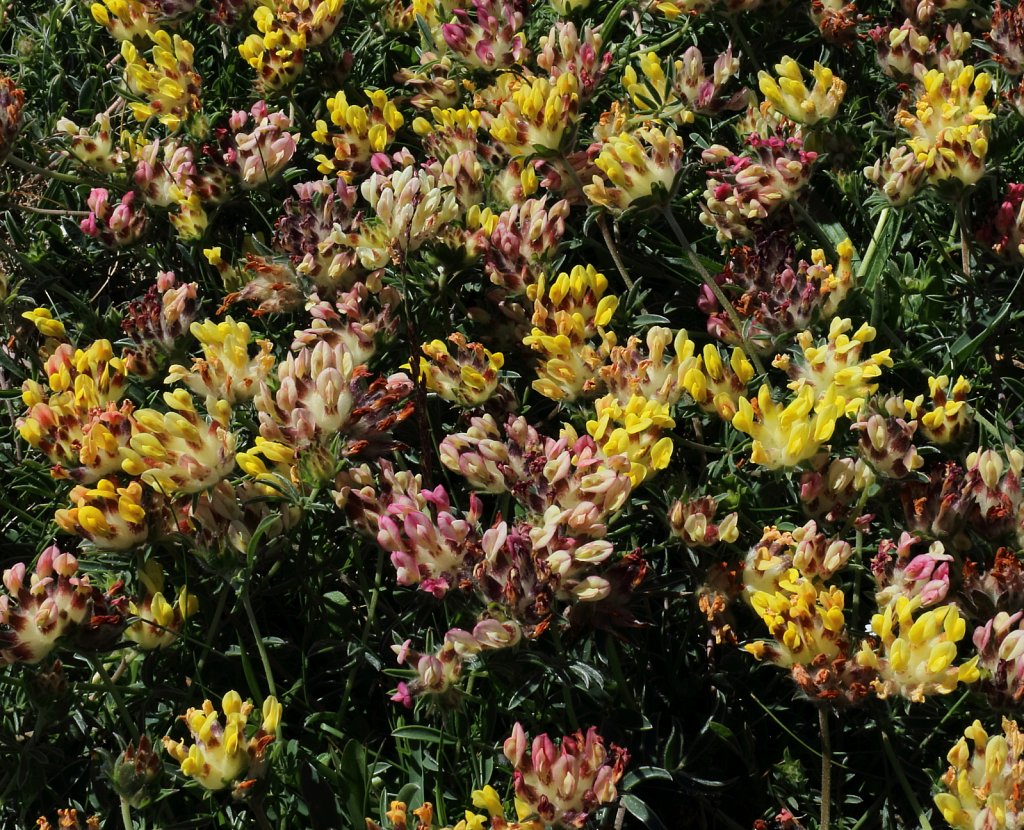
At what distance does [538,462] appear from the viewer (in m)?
2.00

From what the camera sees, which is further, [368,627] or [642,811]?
[368,627]

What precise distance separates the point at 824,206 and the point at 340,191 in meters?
1.13

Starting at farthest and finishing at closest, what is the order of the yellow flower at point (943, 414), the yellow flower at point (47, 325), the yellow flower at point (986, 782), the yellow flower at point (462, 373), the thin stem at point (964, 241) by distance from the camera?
the yellow flower at point (47, 325) < the thin stem at point (964, 241) < the yellow flower at point (462, 373) < the yellow flower at point (943, 414) < the yellow flower at point (986, 782)

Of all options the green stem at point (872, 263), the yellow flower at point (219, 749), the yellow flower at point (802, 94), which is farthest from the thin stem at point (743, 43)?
the yellow flower at point (219, 749)

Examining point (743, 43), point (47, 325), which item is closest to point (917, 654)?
point (743, 43)

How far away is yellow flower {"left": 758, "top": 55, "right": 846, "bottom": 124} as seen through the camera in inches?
103

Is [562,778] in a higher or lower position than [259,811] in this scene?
higher

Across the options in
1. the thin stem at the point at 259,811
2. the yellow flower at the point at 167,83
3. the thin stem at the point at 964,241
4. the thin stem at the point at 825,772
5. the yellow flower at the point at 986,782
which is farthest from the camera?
the yellow flower at the point at 167,83

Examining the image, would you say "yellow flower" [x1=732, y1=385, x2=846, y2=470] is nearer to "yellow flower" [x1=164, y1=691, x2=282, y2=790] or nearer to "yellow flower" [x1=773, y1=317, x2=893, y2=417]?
"yellow flower" [x1=773, y1=317, x2=893, y2=417]

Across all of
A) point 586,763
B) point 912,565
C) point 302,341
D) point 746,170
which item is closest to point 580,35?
point 746,170

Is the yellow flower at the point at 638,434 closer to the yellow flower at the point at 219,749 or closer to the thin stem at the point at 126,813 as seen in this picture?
the yellow flower at the point at 219,749

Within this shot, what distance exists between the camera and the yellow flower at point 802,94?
8.60 ft

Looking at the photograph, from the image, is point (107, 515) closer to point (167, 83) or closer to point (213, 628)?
point (213, 628)

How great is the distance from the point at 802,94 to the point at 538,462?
3.72 ft
